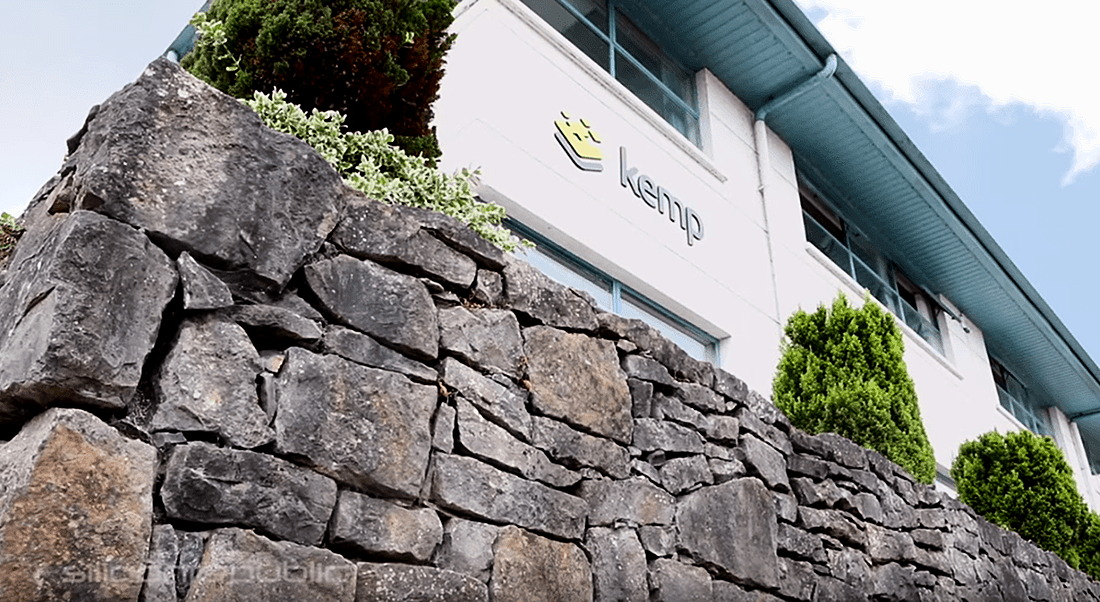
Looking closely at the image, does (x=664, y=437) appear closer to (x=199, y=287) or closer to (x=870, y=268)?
(x=199, y=287)

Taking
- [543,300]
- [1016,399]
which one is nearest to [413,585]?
[543,300]

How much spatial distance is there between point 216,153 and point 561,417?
151 centimetres

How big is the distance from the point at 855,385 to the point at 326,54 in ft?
13.6

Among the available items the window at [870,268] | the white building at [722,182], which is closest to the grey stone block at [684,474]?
the white building at [722,182]

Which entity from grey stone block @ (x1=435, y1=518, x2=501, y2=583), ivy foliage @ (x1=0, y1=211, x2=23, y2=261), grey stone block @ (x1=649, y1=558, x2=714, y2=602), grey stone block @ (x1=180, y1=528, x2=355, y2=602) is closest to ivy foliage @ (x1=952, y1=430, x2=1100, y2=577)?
grey stone block @ (x1=649, y1=558, x2=714, y2=602)

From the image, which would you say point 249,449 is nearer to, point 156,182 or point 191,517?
point 191,517

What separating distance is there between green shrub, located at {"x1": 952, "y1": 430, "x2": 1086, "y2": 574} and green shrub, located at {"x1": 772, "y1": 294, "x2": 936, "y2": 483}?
2.12 meters

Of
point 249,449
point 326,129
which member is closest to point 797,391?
point 326,129

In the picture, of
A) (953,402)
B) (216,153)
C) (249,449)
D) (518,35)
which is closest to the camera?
(249,449)

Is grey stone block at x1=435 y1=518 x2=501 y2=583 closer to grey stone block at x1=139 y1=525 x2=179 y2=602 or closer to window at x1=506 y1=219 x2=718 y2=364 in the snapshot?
grey stone block at x1=139 y1=525 x2=179 y2=602

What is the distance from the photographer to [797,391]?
6199 mm

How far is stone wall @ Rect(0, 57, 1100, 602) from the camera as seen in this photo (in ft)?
6.68

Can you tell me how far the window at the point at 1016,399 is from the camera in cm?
1429

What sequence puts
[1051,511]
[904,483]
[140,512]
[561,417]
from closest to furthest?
[140,512], [561,417], [904,483], [1051,511]
